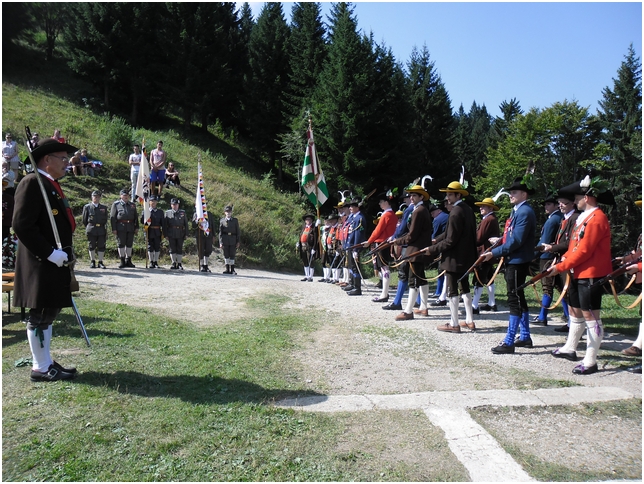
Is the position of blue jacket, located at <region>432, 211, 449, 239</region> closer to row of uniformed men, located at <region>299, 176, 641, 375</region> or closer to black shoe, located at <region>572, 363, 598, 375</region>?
row of uniformed men, located at <region>299, 176, 641, 375</region>

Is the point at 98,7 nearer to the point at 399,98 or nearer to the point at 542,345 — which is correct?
the point at 399,98

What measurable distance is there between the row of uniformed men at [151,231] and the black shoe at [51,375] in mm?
10274

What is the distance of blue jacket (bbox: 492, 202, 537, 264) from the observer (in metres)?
6.76

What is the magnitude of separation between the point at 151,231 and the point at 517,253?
39.7 ft

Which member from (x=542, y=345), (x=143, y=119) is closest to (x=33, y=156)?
(x=542, y=345)

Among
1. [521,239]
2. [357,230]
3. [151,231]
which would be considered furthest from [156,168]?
[521,239]

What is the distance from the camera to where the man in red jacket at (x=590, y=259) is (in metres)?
5.70

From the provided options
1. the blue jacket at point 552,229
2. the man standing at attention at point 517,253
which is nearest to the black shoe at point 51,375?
the man standing at attention at point 517,253

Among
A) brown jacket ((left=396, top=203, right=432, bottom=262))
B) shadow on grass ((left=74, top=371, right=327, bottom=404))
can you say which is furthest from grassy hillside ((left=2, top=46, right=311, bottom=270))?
shadow on grass ((left=74, top=371, right=327, bottom=404))

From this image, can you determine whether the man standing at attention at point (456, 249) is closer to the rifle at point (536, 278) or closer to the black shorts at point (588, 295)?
the rifle at point (536, 278)

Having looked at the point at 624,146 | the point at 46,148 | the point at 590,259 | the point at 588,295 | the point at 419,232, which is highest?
the point at 624,146

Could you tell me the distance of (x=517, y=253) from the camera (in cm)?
693

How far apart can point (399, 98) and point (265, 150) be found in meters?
10.9

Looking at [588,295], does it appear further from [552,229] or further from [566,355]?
[552,229]
